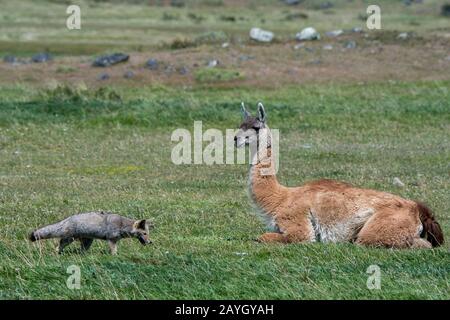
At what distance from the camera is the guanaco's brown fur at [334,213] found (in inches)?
450

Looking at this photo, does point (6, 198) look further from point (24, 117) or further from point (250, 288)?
point (24, 117)

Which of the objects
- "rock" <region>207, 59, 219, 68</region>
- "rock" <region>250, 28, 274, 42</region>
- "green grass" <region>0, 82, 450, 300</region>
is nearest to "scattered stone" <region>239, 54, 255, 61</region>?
"rock" <region>207, 59, 219, 68</region>

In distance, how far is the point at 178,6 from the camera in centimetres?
8738

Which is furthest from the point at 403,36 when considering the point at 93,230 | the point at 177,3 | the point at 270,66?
the point at 177,3

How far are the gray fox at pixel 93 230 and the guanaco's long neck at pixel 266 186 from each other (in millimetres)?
1378

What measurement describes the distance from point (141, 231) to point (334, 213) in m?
2.16

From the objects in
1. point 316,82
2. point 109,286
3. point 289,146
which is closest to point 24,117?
point 289,146

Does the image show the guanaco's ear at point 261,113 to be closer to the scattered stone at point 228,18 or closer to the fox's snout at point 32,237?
the fox's snout at point 32,237

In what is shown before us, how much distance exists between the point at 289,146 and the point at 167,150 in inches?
104

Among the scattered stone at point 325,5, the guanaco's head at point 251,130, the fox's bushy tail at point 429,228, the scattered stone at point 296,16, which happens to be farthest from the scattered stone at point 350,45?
the scattered stone at point 325,5

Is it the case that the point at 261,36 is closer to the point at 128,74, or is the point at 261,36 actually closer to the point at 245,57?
the point at 245,57

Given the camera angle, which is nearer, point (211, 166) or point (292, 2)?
point (211, 166)

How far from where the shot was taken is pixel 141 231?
11.7 m

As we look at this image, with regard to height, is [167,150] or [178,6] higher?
[167,150]
